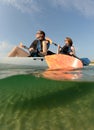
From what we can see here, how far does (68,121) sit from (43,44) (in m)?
7.46

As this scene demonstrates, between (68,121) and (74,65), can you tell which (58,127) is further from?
(74,65)

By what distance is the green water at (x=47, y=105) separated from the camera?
3170mm

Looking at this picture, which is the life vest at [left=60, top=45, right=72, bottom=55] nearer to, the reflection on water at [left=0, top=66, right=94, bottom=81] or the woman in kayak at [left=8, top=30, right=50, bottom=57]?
the woman in kayak at [left=8, top=30, right=50, bottom=57]

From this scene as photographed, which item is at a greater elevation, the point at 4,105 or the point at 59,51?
the point at 59,51

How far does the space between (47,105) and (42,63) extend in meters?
6.07

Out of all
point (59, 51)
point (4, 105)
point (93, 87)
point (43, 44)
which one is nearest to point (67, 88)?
point (93, 87)

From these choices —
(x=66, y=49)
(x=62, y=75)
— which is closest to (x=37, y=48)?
(x=66, y=49)

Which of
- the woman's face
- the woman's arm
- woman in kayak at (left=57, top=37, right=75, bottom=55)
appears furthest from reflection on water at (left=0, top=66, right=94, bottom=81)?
woman in kayak at (left=57, top=37, right=75, bottom=55)

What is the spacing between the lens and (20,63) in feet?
31.6

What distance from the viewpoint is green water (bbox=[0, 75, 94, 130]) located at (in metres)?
3.17

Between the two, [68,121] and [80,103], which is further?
[80,103]

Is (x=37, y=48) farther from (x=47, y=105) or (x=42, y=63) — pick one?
(x=47, y=105)

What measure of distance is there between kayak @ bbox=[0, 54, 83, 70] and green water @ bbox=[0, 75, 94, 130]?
383 centimetres

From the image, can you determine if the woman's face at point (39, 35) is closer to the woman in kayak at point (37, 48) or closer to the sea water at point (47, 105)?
the woman in kayak at point (37, 48)
